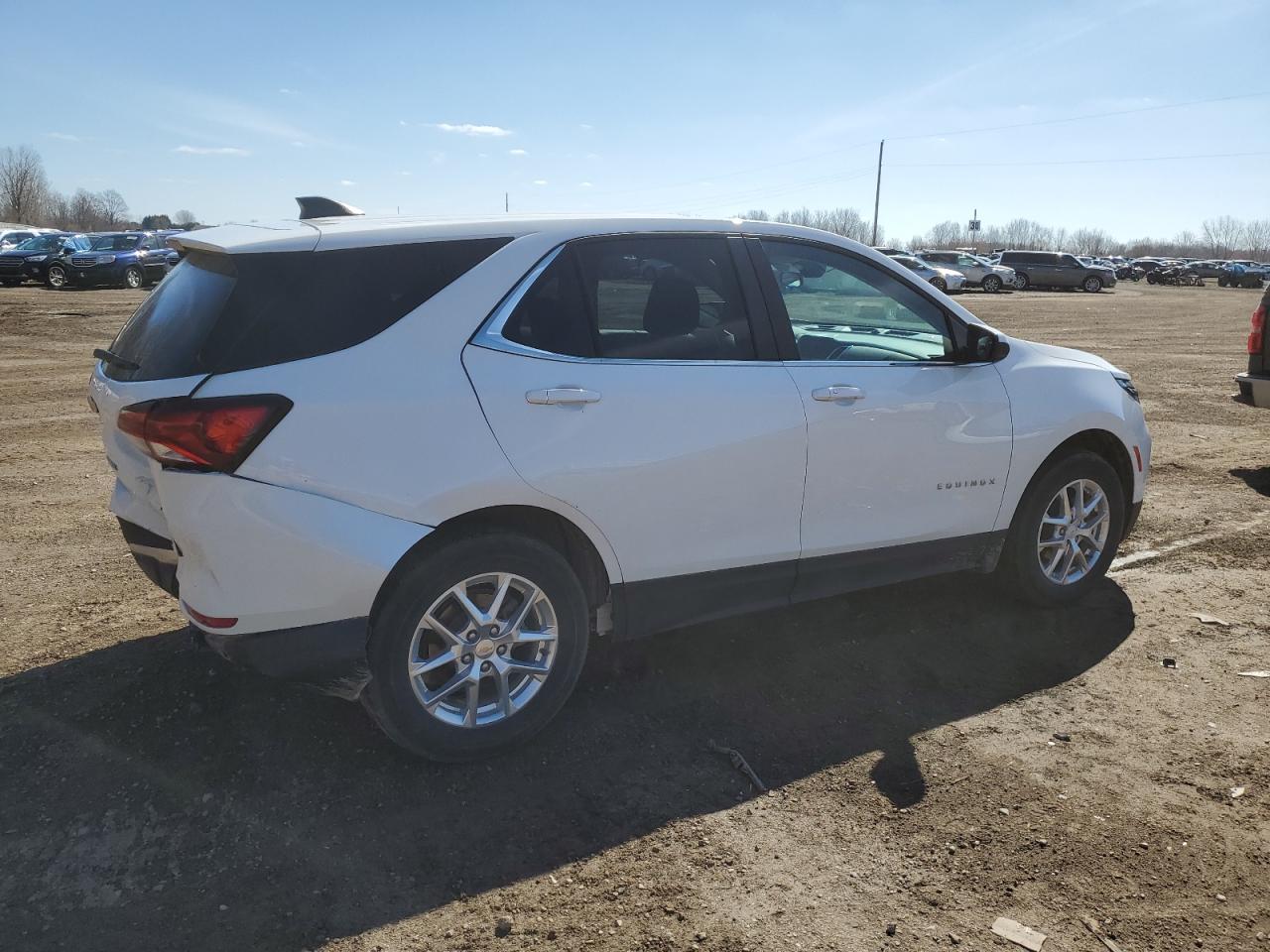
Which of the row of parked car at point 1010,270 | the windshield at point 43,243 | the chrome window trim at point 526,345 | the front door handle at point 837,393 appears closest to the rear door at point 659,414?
the chrome window trim at point 526,345

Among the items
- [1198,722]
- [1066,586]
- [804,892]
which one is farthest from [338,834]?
[1066,586]

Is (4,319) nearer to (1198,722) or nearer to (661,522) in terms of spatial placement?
(661,522)

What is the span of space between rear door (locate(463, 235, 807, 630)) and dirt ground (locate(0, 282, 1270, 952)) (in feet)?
2.00

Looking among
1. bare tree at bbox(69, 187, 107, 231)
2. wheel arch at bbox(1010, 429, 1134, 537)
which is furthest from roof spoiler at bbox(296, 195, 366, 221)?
bare tree at bbox(69, 187, 107, 231)

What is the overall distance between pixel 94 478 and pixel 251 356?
504 centimetres

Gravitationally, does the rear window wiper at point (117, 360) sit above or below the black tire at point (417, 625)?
above

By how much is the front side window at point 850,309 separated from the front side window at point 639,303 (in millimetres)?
290

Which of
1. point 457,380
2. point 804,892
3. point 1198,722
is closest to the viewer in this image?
point 804,892

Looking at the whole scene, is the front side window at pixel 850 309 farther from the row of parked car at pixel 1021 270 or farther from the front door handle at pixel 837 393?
the row of parked car at pixel 1021 270

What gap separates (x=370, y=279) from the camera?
10.8 feet

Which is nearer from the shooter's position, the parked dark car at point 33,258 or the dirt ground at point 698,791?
the dirt ground at point 698,791

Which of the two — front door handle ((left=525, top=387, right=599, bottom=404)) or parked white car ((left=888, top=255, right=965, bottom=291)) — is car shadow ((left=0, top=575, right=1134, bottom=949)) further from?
parked white car ((left=888, top=255, right=965, bottom=291))

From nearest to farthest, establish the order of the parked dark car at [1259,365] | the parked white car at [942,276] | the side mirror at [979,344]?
1. the side mirror at [979,344]
2. the parked dark car at [1259,365]
3. the parked white car at [942,276]

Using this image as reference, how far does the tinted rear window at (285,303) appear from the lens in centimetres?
311
